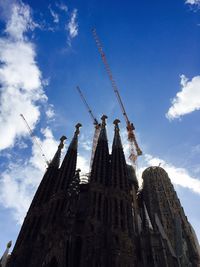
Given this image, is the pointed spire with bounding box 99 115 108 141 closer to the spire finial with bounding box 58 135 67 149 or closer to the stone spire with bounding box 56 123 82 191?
the stone spire with bounding box 56 123 82 191

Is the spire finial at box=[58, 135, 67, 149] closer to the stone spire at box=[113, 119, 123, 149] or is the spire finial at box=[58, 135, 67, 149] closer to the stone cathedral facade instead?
the stone cathedral facade

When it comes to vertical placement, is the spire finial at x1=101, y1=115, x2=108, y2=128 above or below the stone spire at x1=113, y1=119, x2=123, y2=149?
above

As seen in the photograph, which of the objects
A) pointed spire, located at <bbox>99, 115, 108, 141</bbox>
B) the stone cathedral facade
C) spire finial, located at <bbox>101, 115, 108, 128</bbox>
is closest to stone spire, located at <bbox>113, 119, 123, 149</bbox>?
the stone cathedral facade

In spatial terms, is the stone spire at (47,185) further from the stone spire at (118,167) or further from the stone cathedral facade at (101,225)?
the stone spire at (118,167)

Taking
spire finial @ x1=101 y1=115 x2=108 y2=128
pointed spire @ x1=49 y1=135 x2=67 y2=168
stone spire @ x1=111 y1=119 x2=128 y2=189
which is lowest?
stone spire @ x1=111 y1=119 x2=128 y2=189

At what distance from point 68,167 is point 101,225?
1599cm

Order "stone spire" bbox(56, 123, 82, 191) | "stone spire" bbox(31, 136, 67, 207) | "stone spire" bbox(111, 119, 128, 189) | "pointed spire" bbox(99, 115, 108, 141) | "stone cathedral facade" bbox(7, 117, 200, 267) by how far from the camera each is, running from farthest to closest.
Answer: "pointed spire" bbox(99, 115, 108, 141) → "stone spire" bbox(31, 136, 67, 207) → "stone spire" bbox(56, 123, 82, 191) → "stone spire" bbox(111, 119, 128, 189) → "stone cathedral facade" bbox(7, 117, 200, 267)

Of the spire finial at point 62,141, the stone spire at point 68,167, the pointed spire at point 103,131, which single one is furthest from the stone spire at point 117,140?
the spire finial at point 62,141

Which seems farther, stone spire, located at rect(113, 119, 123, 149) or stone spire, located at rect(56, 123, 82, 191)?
stone spire, located at rect(113, 119, 123, 149)

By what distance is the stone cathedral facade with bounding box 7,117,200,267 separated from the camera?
3017 cm

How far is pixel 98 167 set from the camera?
43469mm

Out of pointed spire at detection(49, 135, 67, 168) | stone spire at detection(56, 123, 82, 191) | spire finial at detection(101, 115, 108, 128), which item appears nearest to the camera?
stone spire at detection(56, 123, 82, 191)

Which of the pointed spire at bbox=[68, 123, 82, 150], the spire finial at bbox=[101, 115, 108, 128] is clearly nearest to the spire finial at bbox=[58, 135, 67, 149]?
the pointed spire at bbox=[68, 123, 82, 150]

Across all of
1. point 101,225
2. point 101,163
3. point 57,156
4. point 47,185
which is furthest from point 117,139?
point 101,225
